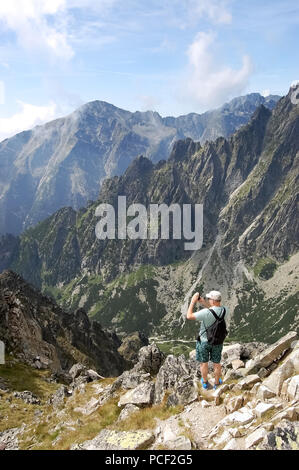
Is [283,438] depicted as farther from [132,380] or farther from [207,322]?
[132,380]

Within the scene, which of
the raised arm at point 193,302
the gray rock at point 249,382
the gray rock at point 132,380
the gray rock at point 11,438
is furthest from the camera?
the gray rock at point 132,380

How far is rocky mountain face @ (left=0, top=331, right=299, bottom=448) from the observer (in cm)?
1398

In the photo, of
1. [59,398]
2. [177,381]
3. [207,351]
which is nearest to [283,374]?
[207,351]

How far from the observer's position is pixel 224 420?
15.5 m

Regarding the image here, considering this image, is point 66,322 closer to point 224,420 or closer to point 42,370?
point 42,370

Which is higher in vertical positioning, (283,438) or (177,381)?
(283,438)

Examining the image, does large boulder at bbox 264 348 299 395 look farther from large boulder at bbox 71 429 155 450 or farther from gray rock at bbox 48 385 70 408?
gray rock at bbox 48 385 70 408

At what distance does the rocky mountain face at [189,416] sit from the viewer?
45.9 feet

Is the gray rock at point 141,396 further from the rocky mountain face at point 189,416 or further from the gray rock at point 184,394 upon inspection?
the gray rock at point 184,394

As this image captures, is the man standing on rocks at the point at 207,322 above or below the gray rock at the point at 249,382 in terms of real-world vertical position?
above

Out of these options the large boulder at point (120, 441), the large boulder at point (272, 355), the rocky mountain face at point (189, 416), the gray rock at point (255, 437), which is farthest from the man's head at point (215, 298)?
the large boulder at point (120, 441)

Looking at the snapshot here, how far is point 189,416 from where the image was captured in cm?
1773
